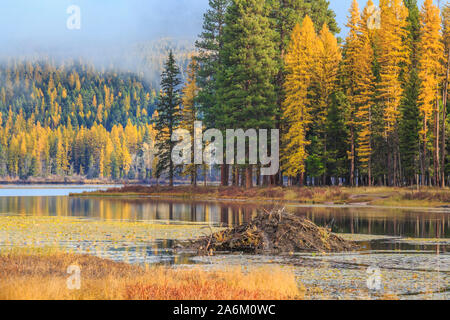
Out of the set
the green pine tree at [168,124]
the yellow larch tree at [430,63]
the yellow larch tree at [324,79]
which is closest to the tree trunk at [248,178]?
the yellow larch tree at [324,79]

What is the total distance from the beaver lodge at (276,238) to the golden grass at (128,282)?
5241mm

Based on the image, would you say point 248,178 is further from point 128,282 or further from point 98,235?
point 128,282

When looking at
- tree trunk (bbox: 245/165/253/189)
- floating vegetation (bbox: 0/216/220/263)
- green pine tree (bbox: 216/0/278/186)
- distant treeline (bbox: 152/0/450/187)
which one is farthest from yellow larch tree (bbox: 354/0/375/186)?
floating vegetation (bbox: 0/216/220/263)

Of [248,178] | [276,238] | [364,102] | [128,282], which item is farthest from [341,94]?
[128,282]

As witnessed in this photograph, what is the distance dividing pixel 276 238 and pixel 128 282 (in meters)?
10.5

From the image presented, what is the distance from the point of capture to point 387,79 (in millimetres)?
70625

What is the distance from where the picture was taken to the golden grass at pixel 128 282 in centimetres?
1312

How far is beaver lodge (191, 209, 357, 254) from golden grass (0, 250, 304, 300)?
5.24m

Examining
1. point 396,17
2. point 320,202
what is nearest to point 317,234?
point 320,202

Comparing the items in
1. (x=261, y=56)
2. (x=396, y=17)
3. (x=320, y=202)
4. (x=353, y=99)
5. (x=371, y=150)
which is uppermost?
(x=396, y=17)

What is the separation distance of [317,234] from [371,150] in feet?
162
